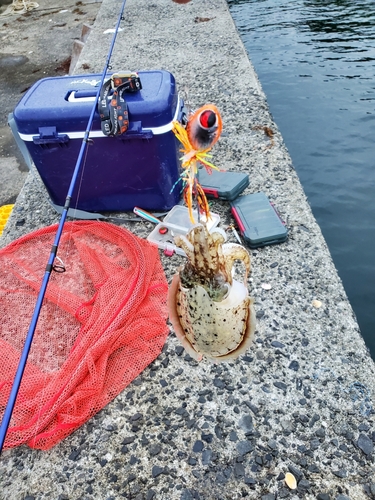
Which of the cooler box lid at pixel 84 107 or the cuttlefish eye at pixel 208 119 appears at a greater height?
the cuttlefish eye at pixel 208 119

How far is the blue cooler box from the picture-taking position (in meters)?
3.41

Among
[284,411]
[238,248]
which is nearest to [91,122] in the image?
[238,248]

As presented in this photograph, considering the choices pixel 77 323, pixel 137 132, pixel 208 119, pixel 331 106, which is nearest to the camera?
pixel 208 119

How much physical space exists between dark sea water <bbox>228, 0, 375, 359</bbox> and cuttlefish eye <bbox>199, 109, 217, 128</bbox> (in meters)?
3.48

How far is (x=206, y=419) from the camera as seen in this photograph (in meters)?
2.59

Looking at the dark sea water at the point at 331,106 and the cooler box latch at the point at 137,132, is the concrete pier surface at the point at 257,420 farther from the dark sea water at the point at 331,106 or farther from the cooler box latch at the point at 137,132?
the dark sea water at the point at 331,106

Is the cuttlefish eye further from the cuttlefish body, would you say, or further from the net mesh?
the net mesh

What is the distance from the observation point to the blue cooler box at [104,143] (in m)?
3.41

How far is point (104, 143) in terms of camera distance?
3562 mm

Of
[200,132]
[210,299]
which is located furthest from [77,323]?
[200,132]

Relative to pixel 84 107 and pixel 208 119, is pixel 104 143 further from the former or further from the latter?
pixel 208 119

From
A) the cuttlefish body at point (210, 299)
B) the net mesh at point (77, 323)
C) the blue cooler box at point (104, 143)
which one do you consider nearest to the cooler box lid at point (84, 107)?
the blue cooler box at point (104, 143)

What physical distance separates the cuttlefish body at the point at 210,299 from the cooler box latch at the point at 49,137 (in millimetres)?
2126

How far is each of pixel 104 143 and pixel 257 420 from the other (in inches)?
101
